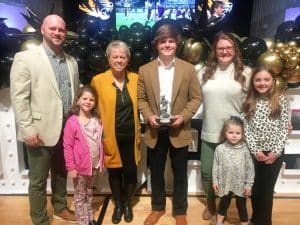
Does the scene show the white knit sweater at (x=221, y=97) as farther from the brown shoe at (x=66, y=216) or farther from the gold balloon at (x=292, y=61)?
the brown shoe at (x=66, y=216)

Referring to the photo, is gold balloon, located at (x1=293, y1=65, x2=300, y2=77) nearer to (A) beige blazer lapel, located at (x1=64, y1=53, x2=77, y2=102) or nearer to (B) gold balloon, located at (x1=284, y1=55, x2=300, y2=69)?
(B) gold balloon, located at (x1=284, y1=55, x2=300, y2=69)

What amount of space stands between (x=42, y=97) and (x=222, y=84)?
3.66 ft

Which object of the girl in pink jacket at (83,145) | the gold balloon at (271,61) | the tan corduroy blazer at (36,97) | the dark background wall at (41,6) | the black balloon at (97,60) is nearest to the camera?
the tan corduroy blazer at (36,97)

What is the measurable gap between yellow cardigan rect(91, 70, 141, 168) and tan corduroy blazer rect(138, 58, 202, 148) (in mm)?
68

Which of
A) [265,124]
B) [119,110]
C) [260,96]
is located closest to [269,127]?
[265,124]

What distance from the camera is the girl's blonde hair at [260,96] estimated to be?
1913 mm

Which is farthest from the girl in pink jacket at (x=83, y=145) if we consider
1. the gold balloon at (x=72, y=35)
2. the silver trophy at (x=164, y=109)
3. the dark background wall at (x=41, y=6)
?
the dark background wall at (x=41, y=6)

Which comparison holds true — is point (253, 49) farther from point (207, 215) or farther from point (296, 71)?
point (207, 215)

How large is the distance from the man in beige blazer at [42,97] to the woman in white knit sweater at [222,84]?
0.89m

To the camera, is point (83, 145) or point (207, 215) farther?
point (207, 215)

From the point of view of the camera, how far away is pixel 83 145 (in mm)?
1998

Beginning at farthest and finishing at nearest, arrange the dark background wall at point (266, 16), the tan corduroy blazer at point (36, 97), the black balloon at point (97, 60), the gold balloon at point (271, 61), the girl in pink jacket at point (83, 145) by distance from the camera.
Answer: the dark background wall at point (266, 16), the black balloon at point (97, 60), the gold balloon at point (271, 61), the girl in pink jacket at point (83, 145), the tan corduroy blazer at point (36, 97)

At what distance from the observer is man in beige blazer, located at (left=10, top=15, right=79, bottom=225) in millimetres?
1887

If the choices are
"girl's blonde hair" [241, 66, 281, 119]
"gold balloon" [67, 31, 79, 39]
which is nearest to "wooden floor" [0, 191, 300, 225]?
"girl's blonde hair" [241, 66, 281, 119]
